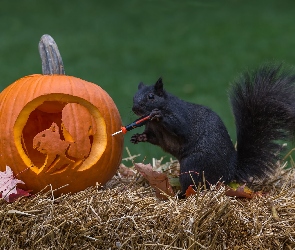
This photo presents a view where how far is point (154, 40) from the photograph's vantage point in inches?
387

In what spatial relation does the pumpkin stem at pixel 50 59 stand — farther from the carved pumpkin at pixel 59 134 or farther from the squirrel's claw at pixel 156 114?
the squirrel's claw at pixel 156 114

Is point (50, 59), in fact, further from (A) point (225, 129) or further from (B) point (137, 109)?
(A) point (225, 129)

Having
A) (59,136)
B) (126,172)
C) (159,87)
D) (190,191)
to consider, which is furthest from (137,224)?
(126,172)

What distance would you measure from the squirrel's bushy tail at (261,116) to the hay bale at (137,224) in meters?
0.63

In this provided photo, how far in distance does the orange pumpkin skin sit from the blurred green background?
247cm

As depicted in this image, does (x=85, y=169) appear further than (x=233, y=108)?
No

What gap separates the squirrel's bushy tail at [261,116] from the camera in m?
3.59

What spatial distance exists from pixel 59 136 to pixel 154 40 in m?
6.71

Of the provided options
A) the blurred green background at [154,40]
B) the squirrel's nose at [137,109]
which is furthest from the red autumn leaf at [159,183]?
the blurred green background at [154,40]

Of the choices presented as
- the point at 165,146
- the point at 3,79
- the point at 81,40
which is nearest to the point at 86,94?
the point at 165,146

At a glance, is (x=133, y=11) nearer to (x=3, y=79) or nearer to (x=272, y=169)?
(x=3, y=79)

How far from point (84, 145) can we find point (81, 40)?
656 centimetres

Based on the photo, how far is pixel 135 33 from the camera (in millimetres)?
10141

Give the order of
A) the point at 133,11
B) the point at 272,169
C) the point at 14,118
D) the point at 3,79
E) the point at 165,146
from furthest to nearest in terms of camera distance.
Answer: the point at 133,11 < the point at 3,79 < the point at 272,169 < the point at 165,146 < the point at 14,118
